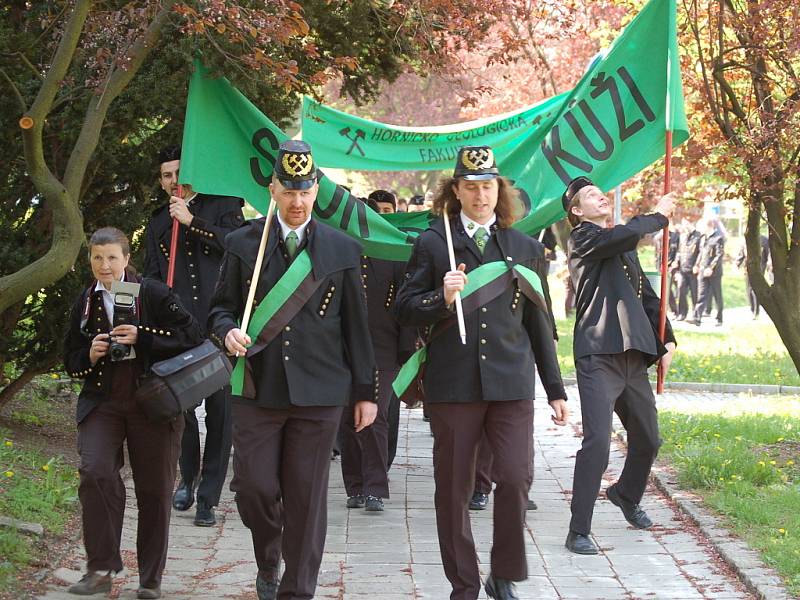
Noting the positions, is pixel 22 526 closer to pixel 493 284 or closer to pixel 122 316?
pixel 122 316

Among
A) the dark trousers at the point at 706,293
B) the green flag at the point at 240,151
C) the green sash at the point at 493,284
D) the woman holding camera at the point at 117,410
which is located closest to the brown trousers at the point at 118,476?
the woman holding camera at the point at 117,410

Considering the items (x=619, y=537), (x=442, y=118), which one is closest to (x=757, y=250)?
(x=619, y=537)

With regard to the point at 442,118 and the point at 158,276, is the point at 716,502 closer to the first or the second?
the point at 158,276

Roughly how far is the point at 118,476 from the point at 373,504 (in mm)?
2784

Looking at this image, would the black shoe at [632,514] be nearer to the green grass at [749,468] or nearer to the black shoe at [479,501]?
the green grass at [749,468]

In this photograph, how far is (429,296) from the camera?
6277mm

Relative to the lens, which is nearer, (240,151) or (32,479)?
(240,151)

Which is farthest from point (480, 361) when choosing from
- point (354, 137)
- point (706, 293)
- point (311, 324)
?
point (706, 293)

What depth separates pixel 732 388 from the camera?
52.5 ft

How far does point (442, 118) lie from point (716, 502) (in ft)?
96.5

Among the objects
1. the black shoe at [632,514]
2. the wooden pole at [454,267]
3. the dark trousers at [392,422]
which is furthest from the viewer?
the dark trousers at [392,422]

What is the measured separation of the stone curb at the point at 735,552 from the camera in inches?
264

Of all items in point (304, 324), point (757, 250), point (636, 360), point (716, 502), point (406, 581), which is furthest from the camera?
point (757, 250)

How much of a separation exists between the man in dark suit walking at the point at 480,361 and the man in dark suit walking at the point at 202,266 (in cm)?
229
